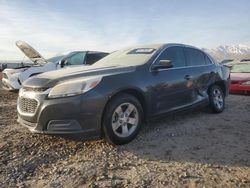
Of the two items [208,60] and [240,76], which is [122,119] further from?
[240,76]

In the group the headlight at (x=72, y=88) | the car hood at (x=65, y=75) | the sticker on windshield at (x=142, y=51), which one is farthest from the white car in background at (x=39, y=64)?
the headlight at (x=72, y=88)

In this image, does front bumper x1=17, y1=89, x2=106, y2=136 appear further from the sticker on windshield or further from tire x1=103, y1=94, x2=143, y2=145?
the sticker on windshield

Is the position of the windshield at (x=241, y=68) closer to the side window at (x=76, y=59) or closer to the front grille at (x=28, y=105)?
the side window at (x=76, y=59)

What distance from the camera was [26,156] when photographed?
4.13 m

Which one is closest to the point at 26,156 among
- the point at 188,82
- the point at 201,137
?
the point at 201,137

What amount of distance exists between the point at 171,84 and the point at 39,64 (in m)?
7.01

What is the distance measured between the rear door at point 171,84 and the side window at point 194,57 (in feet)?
0.64

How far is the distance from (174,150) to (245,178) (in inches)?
44.9

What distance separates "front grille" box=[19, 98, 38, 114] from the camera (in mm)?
4348

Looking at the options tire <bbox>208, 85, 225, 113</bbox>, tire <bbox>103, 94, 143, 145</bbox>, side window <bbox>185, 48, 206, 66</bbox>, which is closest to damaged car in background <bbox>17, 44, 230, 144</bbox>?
tire <bbox>103, 94, 143, 145</bbox>

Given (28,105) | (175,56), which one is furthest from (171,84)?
(28,105)

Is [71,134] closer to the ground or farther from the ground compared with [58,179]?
farther from the ground

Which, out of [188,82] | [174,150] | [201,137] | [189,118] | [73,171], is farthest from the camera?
[189,118]

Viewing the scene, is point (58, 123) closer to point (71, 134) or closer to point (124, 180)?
point (71, 134)
